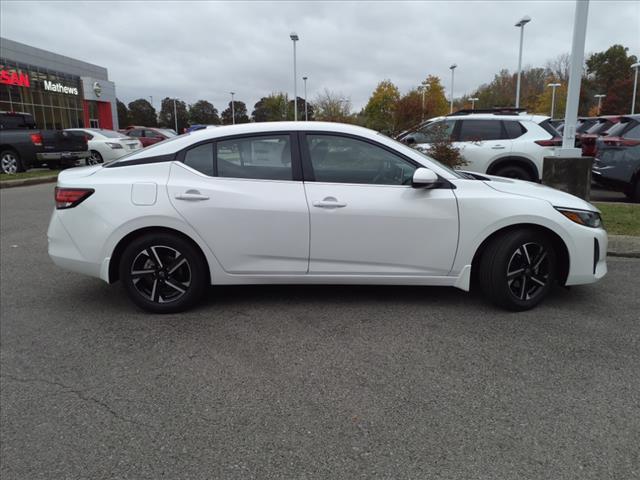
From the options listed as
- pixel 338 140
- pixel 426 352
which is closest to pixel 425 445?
pixel 426 352

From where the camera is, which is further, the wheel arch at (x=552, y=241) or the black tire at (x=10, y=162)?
the black tire at (x=10, y=162)

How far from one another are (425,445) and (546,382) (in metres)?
1.06

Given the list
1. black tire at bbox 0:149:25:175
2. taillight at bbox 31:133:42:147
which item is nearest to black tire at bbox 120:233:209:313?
taillight at bbox 31:133:42:147

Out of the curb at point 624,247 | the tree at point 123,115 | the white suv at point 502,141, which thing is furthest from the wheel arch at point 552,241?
the tree at point 123,115

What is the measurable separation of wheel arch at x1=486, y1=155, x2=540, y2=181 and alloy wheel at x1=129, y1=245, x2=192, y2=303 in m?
6.87

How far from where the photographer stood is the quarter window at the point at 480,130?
30.9 ft

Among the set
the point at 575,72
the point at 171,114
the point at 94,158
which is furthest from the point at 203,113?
the point at 575,72

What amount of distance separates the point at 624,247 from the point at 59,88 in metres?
48.6

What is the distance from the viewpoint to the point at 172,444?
2.52 meters

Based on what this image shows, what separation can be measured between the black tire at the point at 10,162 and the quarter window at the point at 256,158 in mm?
14449

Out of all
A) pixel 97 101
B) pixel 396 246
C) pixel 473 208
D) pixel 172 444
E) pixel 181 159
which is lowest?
pixel 172 444

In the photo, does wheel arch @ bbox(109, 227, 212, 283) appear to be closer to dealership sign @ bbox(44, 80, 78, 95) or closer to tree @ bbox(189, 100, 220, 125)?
dealership sign @ bbox(44, 80, 78, 95)

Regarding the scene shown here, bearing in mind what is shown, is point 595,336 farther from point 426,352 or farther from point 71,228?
point 71,228

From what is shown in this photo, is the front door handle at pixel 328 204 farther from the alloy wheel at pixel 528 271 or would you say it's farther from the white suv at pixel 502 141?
the white suv at pixel 502 141
